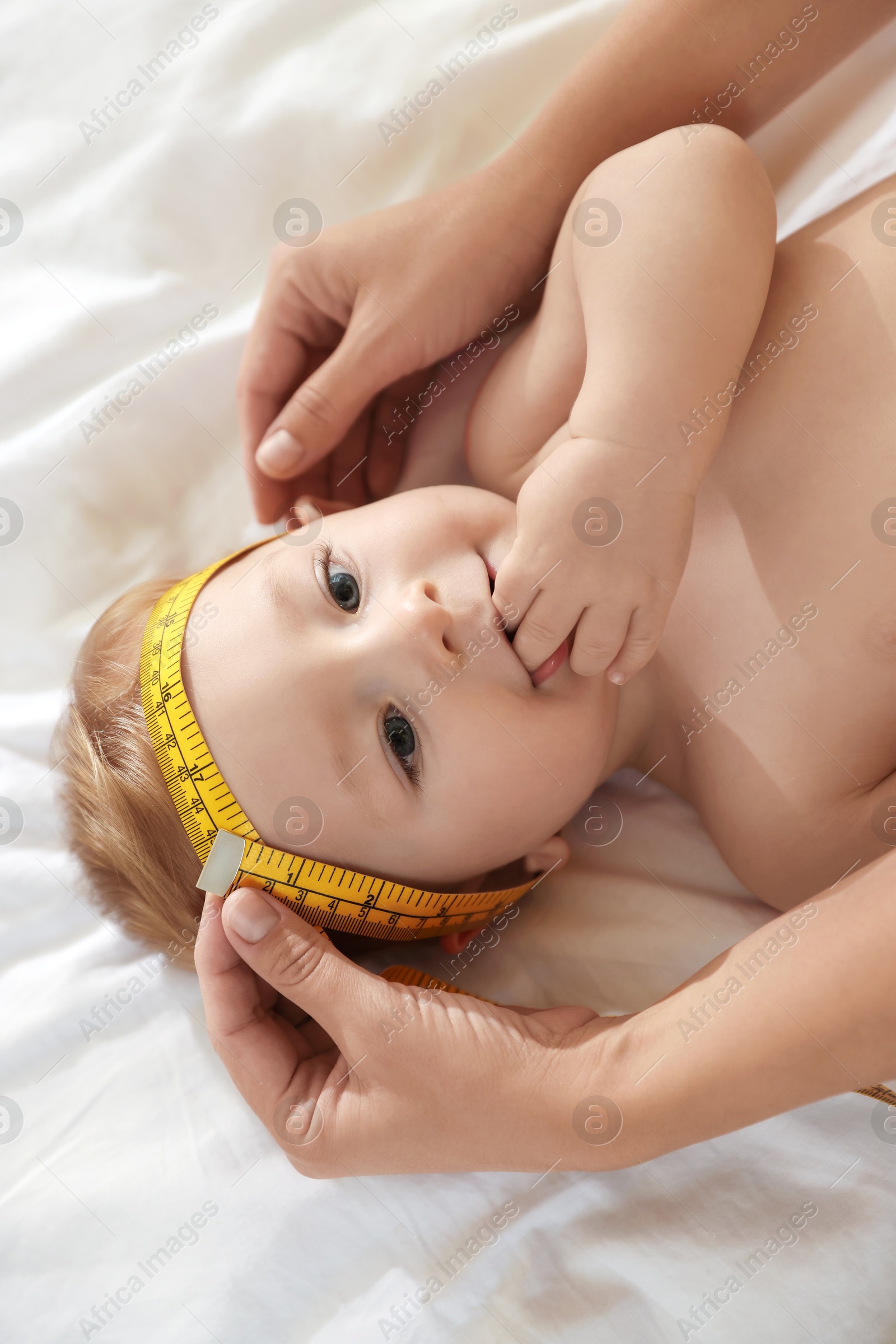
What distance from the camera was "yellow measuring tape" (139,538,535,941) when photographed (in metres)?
1.67

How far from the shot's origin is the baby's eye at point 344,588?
5.73ft

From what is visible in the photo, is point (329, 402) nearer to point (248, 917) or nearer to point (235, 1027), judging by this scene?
point (248, 917)

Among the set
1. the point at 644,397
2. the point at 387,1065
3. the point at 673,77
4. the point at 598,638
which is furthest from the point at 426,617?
the point at 673,77

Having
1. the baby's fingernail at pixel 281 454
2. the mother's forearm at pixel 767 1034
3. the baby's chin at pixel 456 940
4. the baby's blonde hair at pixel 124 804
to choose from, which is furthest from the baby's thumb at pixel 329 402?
the mother's forearm at pixel 767 1034

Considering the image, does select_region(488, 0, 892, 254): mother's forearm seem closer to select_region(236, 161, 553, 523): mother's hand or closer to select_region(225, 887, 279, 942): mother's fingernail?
select_region(236, 161, 553, 523): mother's hand

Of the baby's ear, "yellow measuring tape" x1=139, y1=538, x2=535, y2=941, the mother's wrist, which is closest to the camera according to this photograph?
the mother's wrist

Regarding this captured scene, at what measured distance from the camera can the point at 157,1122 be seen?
6.15ft

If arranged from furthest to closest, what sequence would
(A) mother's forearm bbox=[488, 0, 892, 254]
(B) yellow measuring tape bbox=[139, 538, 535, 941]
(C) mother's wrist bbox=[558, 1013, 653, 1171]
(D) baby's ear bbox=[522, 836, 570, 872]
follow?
(D) baby's ear bbox=[522, 836, 570, 872] < (A) mother's forearm bbox=[488, 0, 892, 254] < (B) yellow measuring tape bbox=[139, 538, 535, 941] < (C) mother's wrist bbox=[558, 1013, 653, 1171]

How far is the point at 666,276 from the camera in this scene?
5.20 feet

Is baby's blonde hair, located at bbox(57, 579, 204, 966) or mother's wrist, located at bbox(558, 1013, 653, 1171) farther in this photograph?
baby's blonde hair, located at bbox(57, 579, 204, 966)

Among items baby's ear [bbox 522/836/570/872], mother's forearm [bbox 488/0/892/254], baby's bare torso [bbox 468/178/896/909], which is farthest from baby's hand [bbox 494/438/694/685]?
mother's forearm [bbox 488/0/892/254]

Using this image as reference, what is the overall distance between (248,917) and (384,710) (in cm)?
43

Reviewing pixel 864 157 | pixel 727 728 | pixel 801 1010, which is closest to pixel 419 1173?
pixel 801 1010

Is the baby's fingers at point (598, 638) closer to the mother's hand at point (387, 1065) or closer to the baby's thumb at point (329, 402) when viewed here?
the mother's hand at point (387, 1065)
